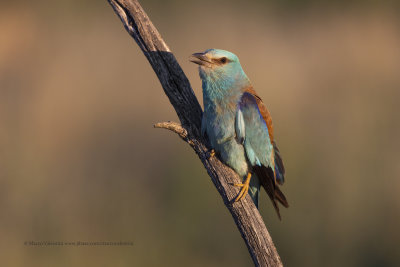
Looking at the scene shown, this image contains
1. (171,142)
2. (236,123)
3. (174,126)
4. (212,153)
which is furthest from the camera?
(171,142)

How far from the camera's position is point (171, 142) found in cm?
604

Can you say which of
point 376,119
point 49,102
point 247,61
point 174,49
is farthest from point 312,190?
point 49,102

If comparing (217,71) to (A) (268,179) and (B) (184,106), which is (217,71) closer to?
(B) (184,106)

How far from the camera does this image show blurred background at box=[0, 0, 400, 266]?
496 cm

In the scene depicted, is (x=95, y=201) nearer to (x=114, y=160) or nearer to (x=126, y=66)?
(x=114, y=160)

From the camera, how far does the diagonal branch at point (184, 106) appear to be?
3221mm

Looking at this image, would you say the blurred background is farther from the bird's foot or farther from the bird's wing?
the bird's foot

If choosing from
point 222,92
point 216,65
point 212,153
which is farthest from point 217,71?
point 212,153

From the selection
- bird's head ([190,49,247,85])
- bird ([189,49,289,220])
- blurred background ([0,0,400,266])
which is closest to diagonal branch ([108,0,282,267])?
bird ([189,49,289,220])

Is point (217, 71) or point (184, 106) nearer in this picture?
point (184, 106)

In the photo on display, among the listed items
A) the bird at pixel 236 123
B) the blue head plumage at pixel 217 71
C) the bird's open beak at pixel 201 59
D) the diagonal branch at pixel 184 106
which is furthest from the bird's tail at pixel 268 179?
the bird's open beak at pixel 201 59

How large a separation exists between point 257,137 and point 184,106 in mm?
647

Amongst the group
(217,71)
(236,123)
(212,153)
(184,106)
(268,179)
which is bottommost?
(268,179)

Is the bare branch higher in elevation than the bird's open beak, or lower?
lower
